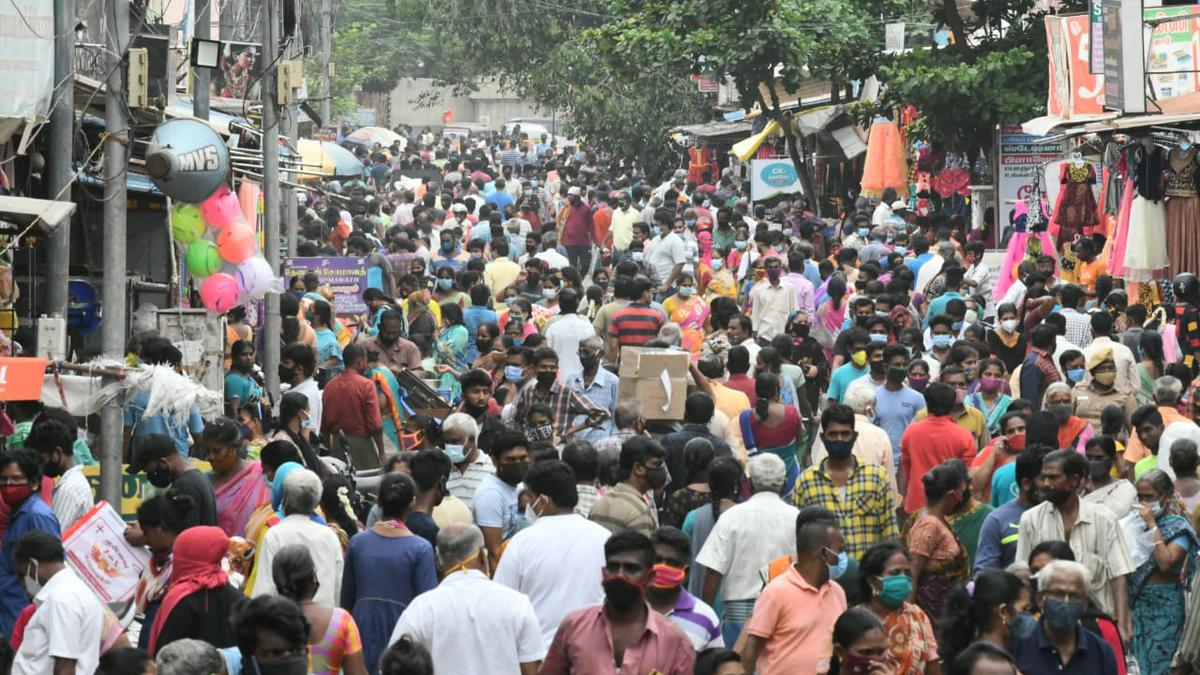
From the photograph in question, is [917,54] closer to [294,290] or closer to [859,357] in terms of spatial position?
[294,290]

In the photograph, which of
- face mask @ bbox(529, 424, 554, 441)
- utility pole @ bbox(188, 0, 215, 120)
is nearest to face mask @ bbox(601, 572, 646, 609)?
face mask @ bbox(529, 424, 554, 441)

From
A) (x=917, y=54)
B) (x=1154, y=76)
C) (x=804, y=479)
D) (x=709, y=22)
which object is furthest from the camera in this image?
(x=709, y=22)

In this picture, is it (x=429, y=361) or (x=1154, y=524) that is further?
(x=429, y=361)

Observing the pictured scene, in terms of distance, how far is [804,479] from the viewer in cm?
984

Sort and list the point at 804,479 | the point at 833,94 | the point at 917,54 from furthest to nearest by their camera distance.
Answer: the point at 833,94 < the point at 917,54 < the point at 804,479

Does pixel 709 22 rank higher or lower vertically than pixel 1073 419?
higher

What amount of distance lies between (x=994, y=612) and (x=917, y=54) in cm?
2001

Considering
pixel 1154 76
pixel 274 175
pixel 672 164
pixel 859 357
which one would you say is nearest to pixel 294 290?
pixel 274 175

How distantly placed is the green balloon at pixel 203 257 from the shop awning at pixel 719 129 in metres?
25.1

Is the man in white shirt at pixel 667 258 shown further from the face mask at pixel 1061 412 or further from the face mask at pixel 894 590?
the face mask at pixel 894 590

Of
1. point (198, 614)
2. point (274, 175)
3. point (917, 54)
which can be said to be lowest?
point (198, 614)

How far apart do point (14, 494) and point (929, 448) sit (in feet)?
16.2

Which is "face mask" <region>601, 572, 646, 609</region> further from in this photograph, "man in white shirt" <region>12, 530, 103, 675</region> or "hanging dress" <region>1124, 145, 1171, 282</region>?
"hanging dress" <region>1124, 145, 1171, 282</region>

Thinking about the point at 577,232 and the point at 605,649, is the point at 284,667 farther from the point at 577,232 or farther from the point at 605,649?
the point at 577,232
